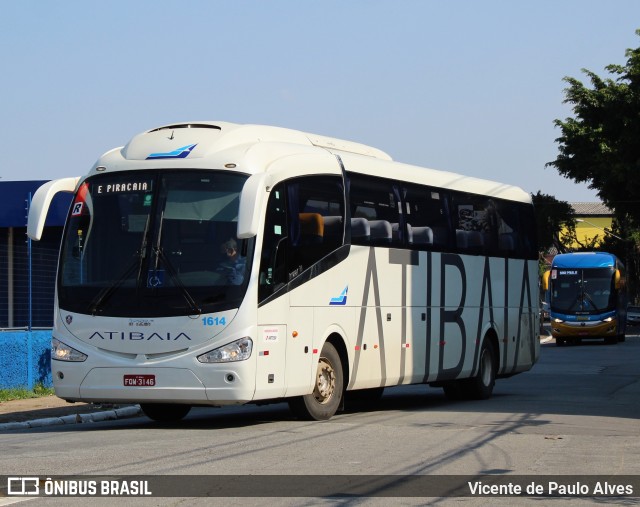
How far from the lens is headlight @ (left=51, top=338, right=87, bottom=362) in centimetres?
1494

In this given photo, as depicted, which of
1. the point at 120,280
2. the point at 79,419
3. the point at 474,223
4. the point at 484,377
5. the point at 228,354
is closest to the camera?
the point at 228,354

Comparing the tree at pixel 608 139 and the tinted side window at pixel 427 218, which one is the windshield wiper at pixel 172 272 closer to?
the tinted side window at pixel 427 218

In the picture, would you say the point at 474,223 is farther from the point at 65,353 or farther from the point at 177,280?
the point at 65,353

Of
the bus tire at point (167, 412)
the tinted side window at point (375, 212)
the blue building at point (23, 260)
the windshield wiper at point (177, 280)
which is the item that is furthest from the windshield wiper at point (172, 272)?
the blue building at point (23, 260)

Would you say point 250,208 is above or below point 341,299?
above

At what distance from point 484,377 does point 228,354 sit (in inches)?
315

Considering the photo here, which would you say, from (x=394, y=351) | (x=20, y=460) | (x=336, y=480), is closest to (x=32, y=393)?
(x=394, y=351)

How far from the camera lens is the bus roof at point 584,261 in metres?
51.9

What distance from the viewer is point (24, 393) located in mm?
21688

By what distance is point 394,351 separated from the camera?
59.8ft

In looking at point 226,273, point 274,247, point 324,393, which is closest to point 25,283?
point 324,393

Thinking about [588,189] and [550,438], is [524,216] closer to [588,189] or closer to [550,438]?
[550,438]

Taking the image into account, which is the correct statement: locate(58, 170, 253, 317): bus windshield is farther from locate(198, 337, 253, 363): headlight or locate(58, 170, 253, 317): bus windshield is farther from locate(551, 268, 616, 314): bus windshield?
locate(551, 268, 616, 314): bus windshield

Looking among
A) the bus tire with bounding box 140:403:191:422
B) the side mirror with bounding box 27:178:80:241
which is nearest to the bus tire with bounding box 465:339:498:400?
the bus tire with bounding box 140:403:191:422
